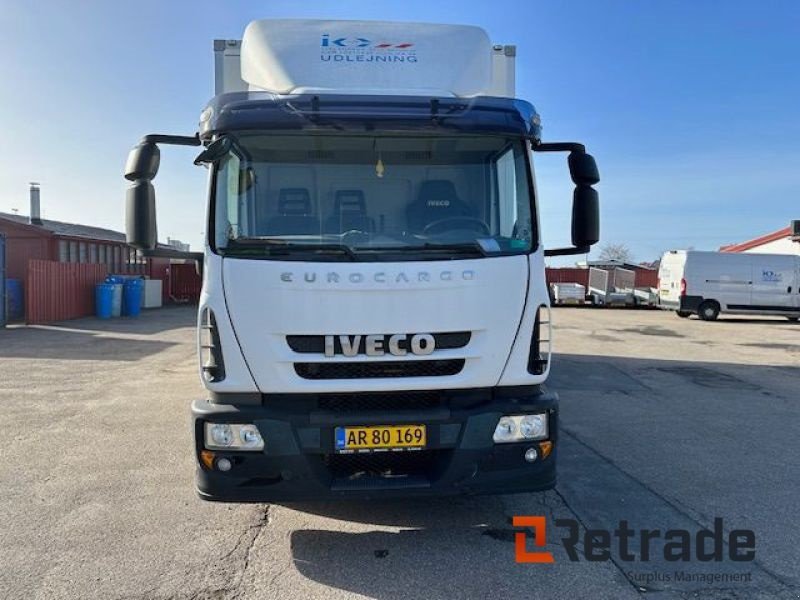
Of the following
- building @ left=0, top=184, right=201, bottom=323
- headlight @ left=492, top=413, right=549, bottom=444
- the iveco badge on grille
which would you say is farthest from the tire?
the iveco badge on grille

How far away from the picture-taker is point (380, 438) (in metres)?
3.52

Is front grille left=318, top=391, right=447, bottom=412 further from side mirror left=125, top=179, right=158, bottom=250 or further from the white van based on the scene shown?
the white van

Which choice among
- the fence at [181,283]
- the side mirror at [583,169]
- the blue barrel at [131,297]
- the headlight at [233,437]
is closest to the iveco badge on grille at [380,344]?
the headlight at [233,437]

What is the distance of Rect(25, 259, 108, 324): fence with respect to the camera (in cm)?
1742

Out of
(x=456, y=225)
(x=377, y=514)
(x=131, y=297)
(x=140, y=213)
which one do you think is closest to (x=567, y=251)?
(x=456, y=225)

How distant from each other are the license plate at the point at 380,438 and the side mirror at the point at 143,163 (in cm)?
205

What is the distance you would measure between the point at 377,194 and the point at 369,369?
1.14m

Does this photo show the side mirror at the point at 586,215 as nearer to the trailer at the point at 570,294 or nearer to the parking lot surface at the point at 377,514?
the parking lot surface at the point at 377,514

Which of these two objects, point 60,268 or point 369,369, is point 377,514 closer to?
point 369,369

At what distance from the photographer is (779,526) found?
425 cm

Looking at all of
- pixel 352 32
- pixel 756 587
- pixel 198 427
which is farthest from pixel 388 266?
pixel 756 587

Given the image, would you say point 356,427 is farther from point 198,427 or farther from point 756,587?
point 756,587

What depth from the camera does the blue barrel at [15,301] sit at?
18.3 meters

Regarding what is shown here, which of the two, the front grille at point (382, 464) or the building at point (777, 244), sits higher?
the building at point (777, 244)
